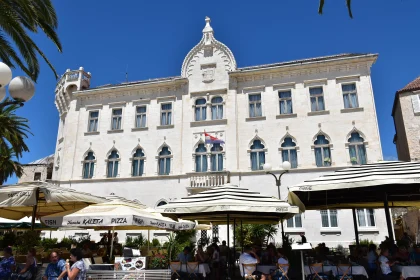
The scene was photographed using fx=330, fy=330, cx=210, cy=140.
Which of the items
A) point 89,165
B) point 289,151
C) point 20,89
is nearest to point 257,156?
point 289,151

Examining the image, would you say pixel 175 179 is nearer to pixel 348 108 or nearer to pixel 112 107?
pixel 112 107

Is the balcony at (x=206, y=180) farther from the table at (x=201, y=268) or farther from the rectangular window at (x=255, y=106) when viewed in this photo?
the table at (x=201, y=268)

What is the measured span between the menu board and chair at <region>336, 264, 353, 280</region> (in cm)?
547

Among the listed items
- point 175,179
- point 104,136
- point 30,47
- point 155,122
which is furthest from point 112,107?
point 30,47

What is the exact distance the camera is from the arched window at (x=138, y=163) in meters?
28.2

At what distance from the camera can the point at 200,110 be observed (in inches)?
1104

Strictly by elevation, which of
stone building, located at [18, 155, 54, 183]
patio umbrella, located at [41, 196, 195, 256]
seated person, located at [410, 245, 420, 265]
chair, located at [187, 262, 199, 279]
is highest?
stone building, located at [18, 155, 54, 183]

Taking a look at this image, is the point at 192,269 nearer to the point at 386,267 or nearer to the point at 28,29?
the point at 386,267

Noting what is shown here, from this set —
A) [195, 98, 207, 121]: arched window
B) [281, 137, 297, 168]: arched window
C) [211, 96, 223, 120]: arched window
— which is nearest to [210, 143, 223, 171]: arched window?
[211, 96, 223, 120]: arched window

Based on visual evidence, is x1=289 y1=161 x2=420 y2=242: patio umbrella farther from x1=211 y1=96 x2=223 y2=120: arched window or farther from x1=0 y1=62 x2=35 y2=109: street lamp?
x1=211 y1=96 x2=223 y2=120: arched window

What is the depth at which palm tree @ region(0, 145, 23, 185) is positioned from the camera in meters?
29.2

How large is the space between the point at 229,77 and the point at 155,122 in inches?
294

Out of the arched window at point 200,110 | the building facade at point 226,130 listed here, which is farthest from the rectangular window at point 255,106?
the arched window at point 200,110

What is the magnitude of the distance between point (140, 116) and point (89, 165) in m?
6.43
